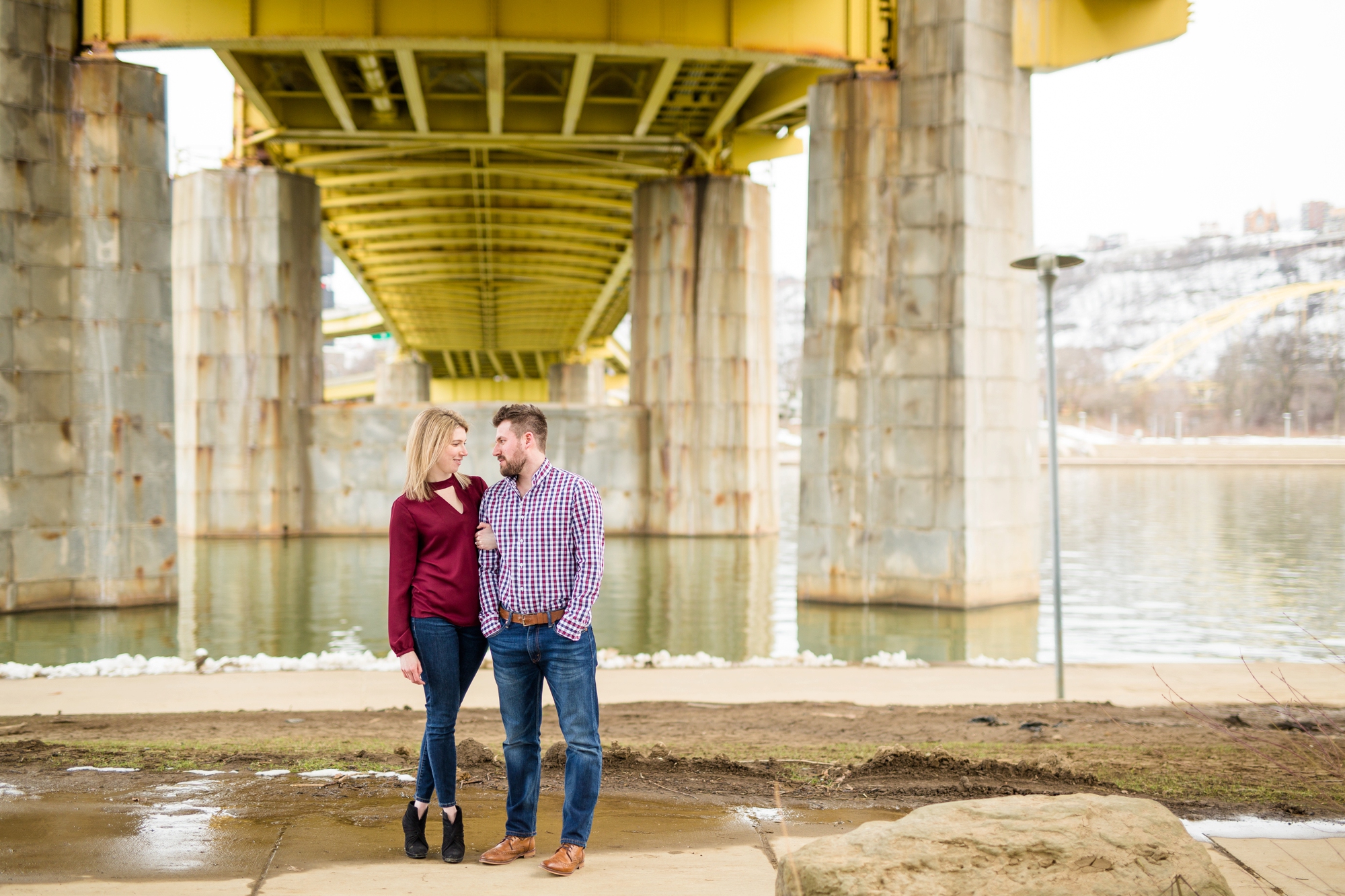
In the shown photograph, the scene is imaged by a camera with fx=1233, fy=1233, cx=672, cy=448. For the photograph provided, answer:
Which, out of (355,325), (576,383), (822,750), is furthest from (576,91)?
(355,325)

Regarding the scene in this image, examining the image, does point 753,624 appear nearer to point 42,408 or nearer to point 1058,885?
point 42,408

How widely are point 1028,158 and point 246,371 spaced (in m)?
19.2

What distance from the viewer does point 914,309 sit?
59.3 feet

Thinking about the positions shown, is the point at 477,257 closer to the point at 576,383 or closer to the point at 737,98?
the point at 737,98

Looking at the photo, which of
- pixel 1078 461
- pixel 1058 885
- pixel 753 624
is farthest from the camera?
pixel 1078 461

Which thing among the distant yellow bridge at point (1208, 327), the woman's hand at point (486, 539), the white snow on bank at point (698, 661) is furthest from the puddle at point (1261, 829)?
the distant yellow bridge at point (1208, 327)

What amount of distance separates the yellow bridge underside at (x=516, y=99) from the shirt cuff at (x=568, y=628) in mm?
15610

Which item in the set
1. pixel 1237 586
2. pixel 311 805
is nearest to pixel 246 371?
pixel 1237 586

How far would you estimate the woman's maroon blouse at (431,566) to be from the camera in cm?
505

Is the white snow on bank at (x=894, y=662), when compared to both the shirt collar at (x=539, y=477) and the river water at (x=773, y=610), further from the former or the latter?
the shirt collar at (x=539, y=477)

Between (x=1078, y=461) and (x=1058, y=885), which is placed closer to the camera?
(x=1058, y=885)

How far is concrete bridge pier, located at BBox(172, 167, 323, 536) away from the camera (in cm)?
2942

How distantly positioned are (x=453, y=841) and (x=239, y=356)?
1047 inches

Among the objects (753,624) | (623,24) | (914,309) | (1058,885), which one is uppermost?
(623,24)
